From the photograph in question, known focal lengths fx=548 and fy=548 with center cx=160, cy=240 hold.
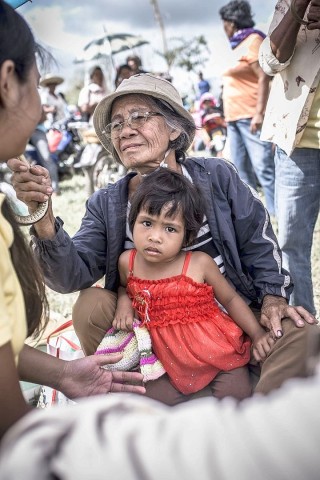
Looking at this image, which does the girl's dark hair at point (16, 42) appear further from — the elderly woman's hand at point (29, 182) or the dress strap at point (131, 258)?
the dress strap at point (131, 258)

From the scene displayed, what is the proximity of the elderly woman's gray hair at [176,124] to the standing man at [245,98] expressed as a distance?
2.77 m

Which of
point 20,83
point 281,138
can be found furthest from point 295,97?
point 20,83

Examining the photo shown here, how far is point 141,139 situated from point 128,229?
1.33 feet

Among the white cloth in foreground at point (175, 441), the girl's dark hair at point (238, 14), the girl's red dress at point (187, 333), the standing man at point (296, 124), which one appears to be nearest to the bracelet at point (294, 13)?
the standing man at point (296, 124)

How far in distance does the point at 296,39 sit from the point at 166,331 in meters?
1.51

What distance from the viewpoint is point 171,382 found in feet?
7.32

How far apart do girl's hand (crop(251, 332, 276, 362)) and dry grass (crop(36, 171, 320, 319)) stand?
1.53 meters

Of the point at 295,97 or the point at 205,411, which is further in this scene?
the point at 295,97

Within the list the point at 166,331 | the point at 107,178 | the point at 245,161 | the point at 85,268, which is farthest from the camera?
the point at 107,178

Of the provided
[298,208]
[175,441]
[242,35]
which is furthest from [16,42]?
[242,35]

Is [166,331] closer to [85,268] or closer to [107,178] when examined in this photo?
[85,268]

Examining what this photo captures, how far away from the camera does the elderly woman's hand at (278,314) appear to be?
80.8 inches

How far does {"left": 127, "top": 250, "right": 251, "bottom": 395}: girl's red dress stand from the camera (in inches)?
85.7

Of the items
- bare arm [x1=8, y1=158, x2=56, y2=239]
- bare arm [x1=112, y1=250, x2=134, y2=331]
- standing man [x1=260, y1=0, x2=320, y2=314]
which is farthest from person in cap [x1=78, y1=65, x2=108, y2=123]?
bare arm [x1=8, y1=158, x2=56, y2=239]
